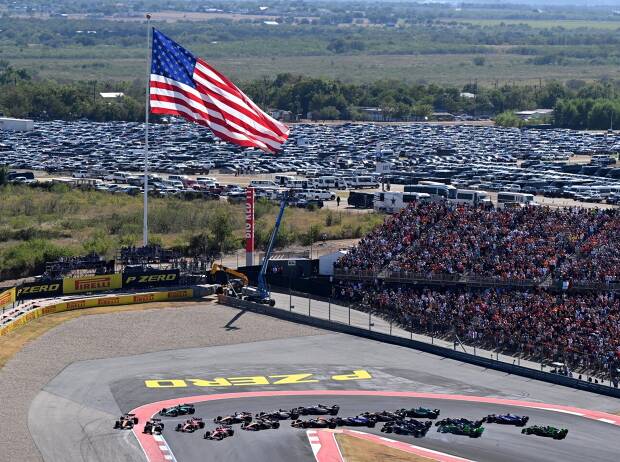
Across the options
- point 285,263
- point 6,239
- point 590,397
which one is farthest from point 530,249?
point 6,239

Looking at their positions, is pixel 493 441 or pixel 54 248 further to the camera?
pixel 54 248

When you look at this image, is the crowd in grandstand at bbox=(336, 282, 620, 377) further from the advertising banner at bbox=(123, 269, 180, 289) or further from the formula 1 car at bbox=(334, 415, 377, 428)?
the formula 1 car at bbox=(334, 415, 377, 428)

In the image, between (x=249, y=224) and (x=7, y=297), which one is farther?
(x=249, y=224)

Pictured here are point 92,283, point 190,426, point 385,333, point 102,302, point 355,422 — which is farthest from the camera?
point 92,283

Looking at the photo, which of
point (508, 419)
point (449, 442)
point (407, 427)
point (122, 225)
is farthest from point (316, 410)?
point (122, 225)

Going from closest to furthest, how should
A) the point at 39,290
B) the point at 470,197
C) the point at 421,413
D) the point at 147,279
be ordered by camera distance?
1. the point at 421,413
2. the point at 39,290
3. the point at 147,279
4. the point at 470,197

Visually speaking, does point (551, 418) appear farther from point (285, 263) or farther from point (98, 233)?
point (98, 233)

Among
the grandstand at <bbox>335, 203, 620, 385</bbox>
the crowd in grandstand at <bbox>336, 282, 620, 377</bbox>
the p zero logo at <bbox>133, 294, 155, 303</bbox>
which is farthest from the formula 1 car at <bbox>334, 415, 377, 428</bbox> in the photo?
the p zero logo at <bbox>133, 294, 155, 303</bbox>

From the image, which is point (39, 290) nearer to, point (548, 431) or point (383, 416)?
point (383, 416)
